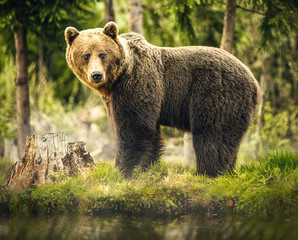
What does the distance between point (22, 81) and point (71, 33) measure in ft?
11.4

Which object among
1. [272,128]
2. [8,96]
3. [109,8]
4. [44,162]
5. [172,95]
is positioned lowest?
[272,128]

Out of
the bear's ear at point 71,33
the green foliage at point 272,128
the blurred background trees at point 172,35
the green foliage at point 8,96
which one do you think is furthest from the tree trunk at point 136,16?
the green foliage at point 8,96

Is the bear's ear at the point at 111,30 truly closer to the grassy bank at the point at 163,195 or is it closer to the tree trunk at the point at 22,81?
the grassy bank at the point at 163,195

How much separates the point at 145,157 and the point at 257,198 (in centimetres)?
173

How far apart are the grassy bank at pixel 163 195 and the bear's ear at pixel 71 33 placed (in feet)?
6.61

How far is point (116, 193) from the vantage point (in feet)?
15.3

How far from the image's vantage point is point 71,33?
16.2 feet

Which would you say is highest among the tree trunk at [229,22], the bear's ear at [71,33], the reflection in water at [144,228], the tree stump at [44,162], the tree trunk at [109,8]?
the tree trunk at [109,8]

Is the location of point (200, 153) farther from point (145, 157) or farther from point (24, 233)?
point (24, 233)

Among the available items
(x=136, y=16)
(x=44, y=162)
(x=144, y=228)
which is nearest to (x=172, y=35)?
(x=136, y=16)

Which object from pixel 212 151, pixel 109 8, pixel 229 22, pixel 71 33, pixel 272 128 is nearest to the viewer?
pixel 71 33

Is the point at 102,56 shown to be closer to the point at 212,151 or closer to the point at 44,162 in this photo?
the point at 44,162

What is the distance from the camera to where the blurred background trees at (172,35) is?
717 centimetres

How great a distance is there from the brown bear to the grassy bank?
0.40m
